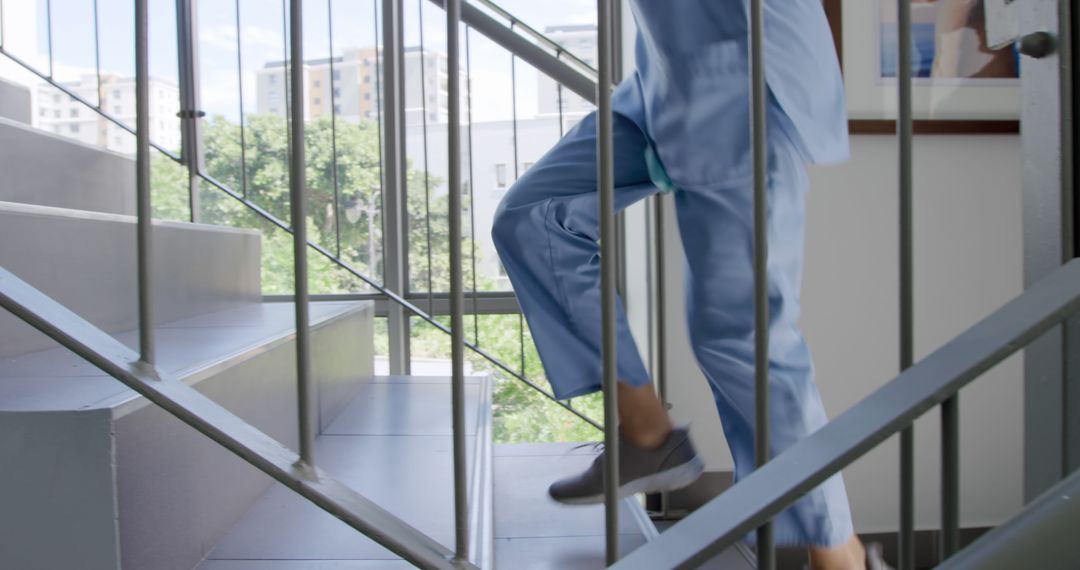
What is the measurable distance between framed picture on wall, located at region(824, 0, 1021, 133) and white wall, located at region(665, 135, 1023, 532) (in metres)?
0.07

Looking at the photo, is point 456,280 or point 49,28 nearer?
point 456,280

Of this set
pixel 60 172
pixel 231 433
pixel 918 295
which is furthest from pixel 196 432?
pixel 918 295

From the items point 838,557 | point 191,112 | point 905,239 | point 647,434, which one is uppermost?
point 191,112

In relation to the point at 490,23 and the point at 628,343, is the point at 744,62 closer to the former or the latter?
the point at 628,343

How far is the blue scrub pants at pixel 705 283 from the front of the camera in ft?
3.07

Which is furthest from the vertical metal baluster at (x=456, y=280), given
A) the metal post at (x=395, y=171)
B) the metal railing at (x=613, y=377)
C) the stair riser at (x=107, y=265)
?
the metal post at (x=395, y=171)

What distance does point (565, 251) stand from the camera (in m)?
1.09

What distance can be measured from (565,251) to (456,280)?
507 millimetres

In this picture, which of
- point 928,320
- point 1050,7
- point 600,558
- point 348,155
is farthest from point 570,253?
point 348,155

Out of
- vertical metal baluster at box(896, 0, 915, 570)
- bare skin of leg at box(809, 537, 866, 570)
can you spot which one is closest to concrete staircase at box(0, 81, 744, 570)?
bare skin of leg at box(809, 537, 866, 570)

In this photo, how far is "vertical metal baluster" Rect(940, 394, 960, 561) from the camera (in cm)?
58

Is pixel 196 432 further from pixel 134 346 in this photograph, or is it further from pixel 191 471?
pixel 134 346

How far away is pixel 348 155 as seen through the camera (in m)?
2.66

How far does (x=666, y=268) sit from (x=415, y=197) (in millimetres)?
1141
